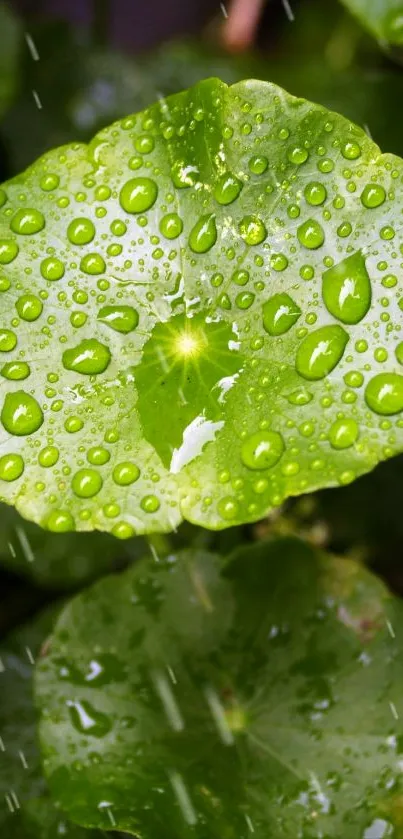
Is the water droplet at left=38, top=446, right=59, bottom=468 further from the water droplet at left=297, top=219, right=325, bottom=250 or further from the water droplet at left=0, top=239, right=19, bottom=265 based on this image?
the water droplet at left=297, top=219, right=325, bottom=250

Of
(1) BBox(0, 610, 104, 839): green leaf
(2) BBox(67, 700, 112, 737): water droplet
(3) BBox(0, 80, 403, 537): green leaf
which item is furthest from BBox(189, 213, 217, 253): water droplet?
(1) BBox(0, 610, 104, 839): green leaf

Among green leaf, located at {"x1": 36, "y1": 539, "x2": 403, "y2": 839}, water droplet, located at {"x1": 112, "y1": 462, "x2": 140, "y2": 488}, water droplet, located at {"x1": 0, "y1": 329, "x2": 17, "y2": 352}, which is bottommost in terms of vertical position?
green leaf, located at {"x1": 36, "y1": 539, "x2": 403, "y2": 839}

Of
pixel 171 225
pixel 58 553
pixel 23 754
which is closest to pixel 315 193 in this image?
pixel 171 225

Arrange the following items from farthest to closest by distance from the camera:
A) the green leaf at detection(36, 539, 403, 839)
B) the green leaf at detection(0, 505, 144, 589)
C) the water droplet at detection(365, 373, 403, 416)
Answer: the green leaf at detection(0, 505, 144, 589) → the green leaf at detection(36, 539, 403, 839) → the water droplet at detection(365, 373, 403, 416)

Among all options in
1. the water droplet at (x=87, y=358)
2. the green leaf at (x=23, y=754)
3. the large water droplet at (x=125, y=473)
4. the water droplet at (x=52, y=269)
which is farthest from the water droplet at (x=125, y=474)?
the green leaf at (x=23, y=754)

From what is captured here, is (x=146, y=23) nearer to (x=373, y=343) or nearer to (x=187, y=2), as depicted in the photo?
(x=187, y=2)

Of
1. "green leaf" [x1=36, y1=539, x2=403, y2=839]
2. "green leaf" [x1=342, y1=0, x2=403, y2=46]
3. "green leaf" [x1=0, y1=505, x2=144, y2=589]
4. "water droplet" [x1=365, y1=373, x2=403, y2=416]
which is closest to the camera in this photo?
"water droplet" [x1=365, y1=373, x2=403, y2=416]

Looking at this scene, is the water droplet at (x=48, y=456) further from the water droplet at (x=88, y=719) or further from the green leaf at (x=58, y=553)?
the green leaf at (x=58, y=553)

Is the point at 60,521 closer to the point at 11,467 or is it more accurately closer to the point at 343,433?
the point at 11,467
